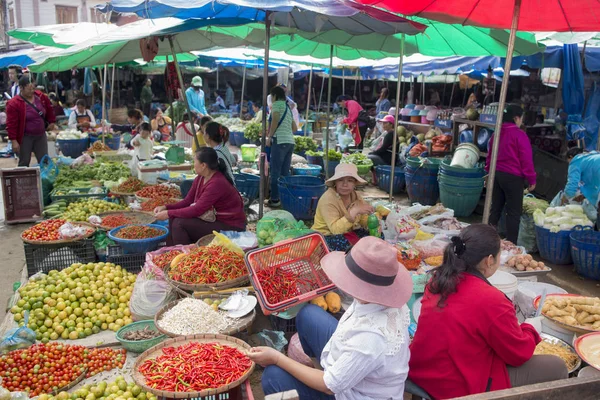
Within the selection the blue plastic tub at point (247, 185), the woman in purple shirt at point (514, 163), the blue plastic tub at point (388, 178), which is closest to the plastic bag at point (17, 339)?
the blue plastic tub at point (247, 185)

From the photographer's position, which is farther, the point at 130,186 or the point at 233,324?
the point at 130,186

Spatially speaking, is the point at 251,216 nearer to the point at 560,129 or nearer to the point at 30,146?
the point at 30,146

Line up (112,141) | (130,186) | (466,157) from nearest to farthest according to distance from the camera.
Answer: (130,186) < (466,157) < (112,141)

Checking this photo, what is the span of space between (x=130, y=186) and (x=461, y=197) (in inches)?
193

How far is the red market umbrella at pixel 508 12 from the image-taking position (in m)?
3.48

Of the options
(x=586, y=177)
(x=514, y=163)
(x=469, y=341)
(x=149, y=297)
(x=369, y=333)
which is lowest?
(x=149, y=297)

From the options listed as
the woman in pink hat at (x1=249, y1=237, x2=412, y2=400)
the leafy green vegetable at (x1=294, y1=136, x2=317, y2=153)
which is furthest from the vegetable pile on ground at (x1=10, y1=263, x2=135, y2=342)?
the leafy green vegetable at (x1=294, y1=136, x2=317, y2=153)

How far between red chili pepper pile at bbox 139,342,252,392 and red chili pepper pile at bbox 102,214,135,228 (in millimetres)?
2628

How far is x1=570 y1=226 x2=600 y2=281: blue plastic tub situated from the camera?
5385 millimetres

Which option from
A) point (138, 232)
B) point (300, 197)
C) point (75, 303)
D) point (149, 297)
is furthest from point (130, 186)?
point (149, 297)

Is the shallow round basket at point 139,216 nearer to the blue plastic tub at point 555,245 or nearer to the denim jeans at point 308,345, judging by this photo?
the denim jeans at point 308,345

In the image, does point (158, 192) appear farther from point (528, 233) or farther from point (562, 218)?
point (562, 218)

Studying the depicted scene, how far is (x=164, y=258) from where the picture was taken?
4418 mm

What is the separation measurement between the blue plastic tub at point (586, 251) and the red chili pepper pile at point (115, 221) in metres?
5.06
